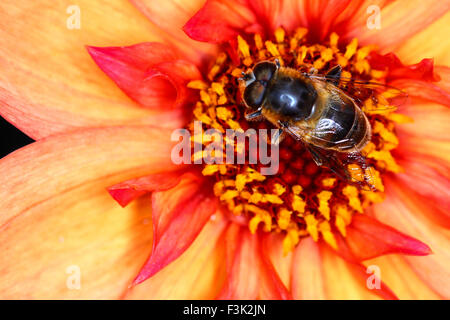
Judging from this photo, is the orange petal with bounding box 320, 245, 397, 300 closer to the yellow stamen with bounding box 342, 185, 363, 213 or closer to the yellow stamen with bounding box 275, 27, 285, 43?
the yellow stamen with bounding box 342, 185, 363, 213

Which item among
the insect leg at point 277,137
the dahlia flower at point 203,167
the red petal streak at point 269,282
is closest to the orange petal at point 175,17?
the dahlia flower at point 203,167

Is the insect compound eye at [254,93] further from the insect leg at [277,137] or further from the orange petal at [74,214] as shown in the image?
the orange petal at [74,214]

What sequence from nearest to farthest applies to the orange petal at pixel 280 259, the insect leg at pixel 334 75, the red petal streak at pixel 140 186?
the red petal streak at pixel 140 186 → the insect leg at pixel 334 75 → the orange petal at pixel 280 259

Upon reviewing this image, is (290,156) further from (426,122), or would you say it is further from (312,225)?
(426,122)

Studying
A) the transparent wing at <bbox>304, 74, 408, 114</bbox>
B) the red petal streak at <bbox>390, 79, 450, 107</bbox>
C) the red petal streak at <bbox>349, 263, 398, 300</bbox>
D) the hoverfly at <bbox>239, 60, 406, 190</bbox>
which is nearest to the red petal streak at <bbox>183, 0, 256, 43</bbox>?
the hoverfly at <bbox>239, 60, 406, 190</bbox>

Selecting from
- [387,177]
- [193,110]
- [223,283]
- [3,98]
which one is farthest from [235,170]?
[3,98]

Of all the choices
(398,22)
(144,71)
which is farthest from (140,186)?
(398,22)
